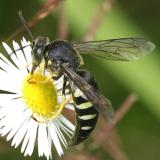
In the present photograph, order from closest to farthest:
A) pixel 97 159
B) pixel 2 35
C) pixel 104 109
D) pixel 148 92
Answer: pixel 104 109 → pixel 97 159 → pixel 2 35 → pixel 148 92

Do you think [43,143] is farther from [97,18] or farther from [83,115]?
[97,18]

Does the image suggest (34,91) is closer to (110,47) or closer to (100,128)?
(110,47)

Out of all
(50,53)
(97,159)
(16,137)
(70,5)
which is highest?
(70,5)

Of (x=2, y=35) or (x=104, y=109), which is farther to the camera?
(x=2, y=35)

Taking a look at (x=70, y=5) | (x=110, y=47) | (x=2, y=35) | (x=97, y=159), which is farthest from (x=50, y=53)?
(x=70, y=5)

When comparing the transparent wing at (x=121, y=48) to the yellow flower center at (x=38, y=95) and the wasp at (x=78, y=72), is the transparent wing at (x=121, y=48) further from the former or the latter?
the yellow flower center at (x=38, y=95)

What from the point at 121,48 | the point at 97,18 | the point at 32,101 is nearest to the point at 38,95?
the point at 32,101

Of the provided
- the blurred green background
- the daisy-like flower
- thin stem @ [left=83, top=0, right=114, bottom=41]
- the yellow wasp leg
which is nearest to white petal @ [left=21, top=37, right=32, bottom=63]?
the daisy-like flower
